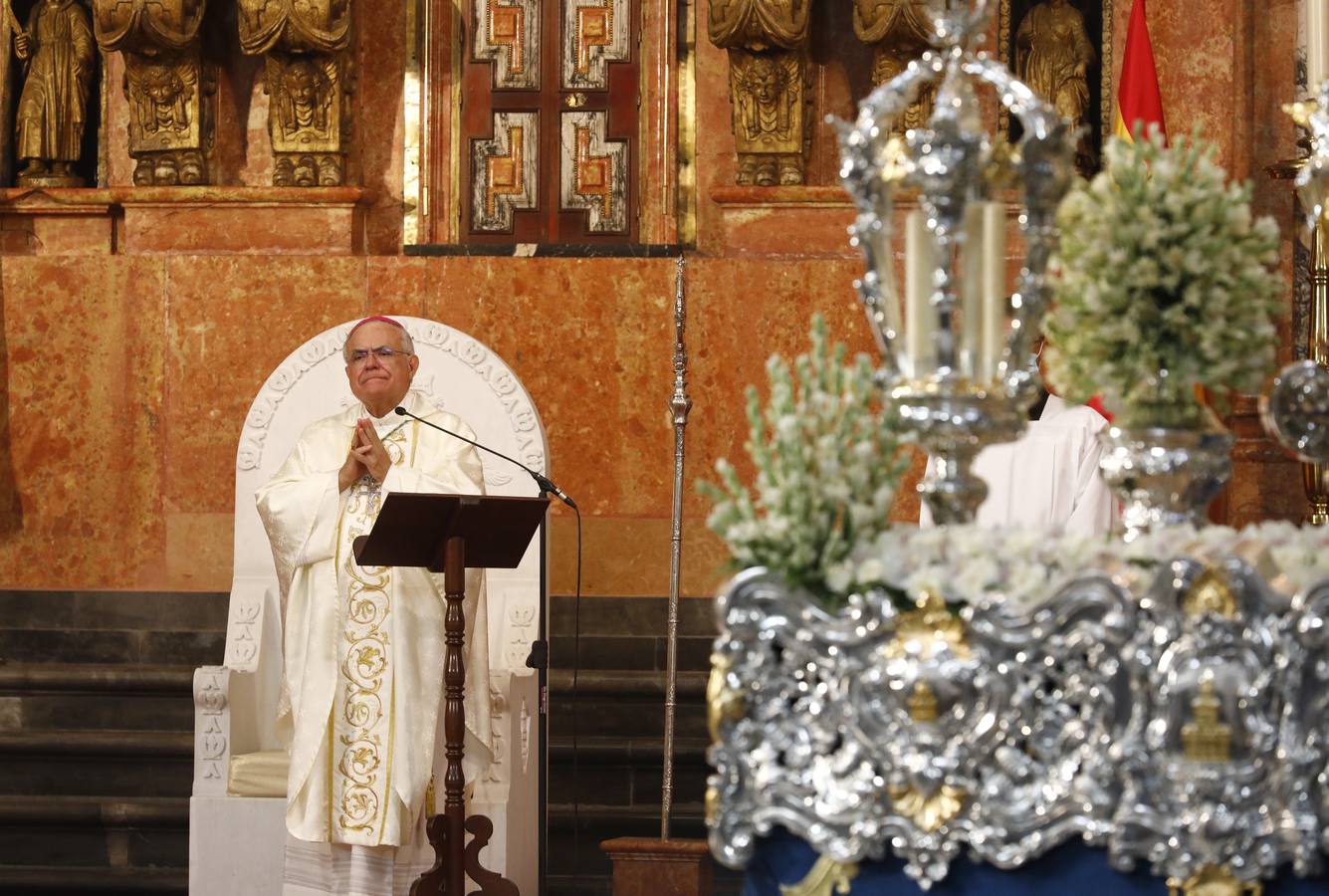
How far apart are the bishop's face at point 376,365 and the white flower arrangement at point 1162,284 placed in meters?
3.58

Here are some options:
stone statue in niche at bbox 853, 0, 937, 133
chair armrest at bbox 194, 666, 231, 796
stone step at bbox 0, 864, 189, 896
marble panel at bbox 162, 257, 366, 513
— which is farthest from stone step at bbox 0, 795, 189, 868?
stone statue in niche at bbox 853, 0, 937, 133

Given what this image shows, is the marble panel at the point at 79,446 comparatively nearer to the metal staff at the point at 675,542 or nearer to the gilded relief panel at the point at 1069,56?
the metal staff at the point at 675,542

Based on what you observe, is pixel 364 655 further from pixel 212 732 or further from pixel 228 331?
pixel 228 331

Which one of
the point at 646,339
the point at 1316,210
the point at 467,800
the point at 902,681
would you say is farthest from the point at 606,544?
the point at 902,681

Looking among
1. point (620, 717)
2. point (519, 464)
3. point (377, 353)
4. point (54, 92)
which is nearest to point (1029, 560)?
point (519, 464)

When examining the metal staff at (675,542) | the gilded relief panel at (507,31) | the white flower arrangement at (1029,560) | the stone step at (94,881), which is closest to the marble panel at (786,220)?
the gilded relief panel at (507,31)

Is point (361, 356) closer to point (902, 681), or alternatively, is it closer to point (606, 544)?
point (606, 544)

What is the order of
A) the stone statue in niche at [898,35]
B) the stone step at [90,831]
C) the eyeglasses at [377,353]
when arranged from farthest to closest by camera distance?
the stone statue in niche at [898,35] < the stone step at [90,831] < the eyeglasses at [377,353]

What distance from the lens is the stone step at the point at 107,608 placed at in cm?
895

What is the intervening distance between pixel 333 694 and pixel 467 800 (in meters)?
0.56

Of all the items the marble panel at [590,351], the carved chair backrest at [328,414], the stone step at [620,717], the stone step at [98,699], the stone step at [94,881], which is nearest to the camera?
the carved chair backrest at [328,414]

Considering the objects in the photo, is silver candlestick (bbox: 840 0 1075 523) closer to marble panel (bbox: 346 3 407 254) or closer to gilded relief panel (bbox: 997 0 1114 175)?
gilded relief panel (bbox: 997 0 1114 175)

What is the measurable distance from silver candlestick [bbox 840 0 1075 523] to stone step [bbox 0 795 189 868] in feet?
16.3

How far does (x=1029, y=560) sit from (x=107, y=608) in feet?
20.7
